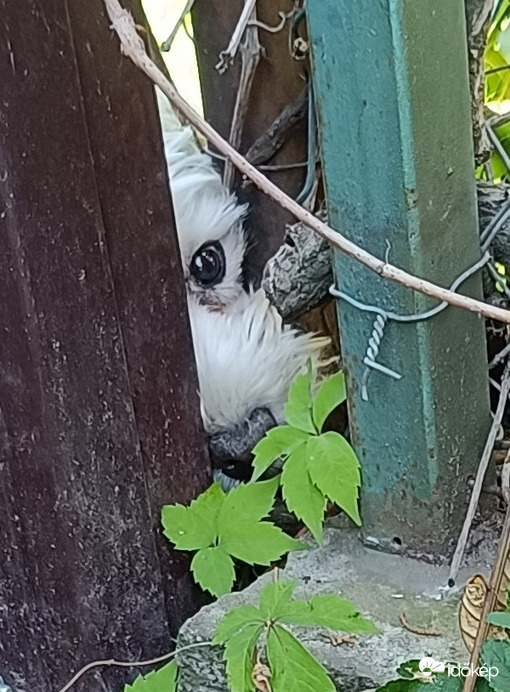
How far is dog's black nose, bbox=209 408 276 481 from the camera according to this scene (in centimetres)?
123

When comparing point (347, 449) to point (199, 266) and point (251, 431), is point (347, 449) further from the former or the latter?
point (199, 266)

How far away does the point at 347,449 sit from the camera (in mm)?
1062

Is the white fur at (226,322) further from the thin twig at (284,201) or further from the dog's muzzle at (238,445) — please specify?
the thin twig at (284,201)

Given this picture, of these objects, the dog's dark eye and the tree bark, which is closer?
the tree bark

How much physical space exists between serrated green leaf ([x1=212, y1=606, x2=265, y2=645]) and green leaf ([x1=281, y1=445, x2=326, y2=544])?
11cm

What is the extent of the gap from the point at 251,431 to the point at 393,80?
0.48m

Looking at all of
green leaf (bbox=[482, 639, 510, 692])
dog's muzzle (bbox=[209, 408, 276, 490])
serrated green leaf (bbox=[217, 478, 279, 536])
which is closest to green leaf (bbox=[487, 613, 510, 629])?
green leaf (bbox=[482, 639, 510, 692])

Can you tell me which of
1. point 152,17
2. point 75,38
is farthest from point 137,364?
point 152,17

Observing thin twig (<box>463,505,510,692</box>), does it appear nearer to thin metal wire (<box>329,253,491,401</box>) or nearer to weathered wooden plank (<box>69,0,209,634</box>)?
thin metal wire (<box>329,253,491,401</box>)

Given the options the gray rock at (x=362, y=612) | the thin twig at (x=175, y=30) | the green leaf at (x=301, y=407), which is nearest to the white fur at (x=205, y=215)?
the thin twig at (x=175, y=30)

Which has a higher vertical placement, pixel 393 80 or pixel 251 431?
pixel 393 80

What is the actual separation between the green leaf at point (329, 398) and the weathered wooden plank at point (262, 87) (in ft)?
0.90

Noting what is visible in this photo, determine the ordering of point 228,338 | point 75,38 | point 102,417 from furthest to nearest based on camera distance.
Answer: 1. point 228,338
2. point 102,417
3. point 75,38

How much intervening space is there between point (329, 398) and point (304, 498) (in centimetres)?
11
